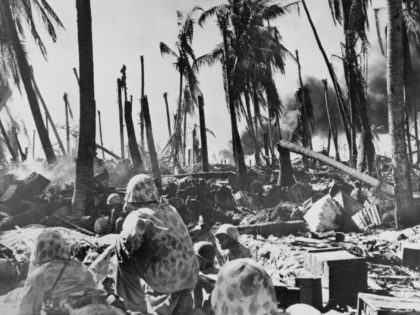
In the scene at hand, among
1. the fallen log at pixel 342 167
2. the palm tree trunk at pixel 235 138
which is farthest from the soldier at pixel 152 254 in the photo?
the palm tree trunk at pixel 235 138

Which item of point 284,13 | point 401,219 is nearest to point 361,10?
point 284,13

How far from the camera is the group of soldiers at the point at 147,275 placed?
287 cm

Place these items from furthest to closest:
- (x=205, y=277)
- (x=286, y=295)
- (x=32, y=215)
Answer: (x=32, y=215) → (x=286, y=295) → (x=205, y=277)

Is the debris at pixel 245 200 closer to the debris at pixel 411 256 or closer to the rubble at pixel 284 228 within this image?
the rubble at pixel 284 228

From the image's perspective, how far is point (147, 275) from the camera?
4.62 metres

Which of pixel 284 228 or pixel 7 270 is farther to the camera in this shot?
pixel 284 228

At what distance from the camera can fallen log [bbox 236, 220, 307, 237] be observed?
11.2m

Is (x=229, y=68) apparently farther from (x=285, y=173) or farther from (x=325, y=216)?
(x=325, y=216)

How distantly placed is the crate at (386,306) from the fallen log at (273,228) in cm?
622

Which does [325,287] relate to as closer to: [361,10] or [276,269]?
[276,269]

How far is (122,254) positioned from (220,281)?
1.90m

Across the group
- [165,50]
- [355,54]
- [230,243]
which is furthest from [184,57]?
[230,243]

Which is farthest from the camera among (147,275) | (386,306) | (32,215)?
(32,215)

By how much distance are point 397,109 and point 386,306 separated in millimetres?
7234
